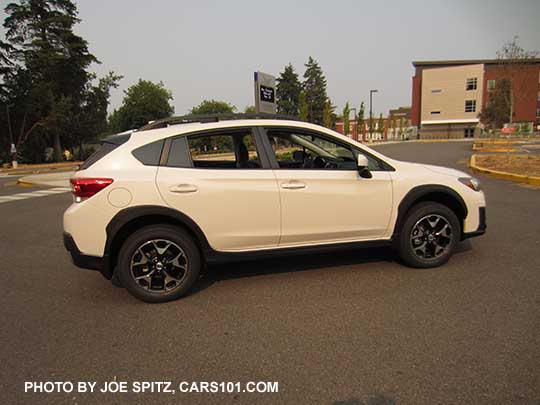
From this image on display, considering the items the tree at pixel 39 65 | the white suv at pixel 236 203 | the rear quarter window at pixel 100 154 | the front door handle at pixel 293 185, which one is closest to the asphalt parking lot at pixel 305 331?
the white suv at pixel 236 203

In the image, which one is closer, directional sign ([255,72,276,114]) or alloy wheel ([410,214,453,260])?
alloy wheel ([410,214,453,260])

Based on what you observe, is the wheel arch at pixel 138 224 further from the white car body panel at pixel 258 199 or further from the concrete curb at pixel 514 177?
the concrete curb at pixel 514 177

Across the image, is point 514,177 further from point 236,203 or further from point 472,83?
point 472,83

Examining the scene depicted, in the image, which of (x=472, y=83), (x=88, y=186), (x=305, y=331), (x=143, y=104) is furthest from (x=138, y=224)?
(x=472, y=83)

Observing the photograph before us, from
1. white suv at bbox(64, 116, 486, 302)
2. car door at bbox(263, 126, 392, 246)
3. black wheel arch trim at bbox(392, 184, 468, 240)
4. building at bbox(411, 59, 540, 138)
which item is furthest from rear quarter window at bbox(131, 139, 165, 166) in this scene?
building at bbox(411, 59, 540, 138)

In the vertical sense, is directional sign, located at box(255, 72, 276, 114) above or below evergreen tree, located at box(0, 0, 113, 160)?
below

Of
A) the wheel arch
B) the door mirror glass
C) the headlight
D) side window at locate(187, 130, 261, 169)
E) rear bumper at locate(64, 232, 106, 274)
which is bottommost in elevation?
rear bumper at locate(64, 232, 106, 274)

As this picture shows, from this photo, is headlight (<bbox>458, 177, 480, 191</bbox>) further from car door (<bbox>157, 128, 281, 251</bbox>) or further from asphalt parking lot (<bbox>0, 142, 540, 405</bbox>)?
car door (<bbox>157, 128, 281, 251</bbox>)

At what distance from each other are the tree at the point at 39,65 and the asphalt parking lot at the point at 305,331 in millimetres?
41980

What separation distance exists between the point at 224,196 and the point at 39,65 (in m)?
45.9

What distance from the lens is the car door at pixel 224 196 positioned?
3393 millimetres

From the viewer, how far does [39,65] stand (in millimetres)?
39094

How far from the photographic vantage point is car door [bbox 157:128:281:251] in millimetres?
3393

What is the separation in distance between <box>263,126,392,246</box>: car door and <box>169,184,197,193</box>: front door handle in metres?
0.84
